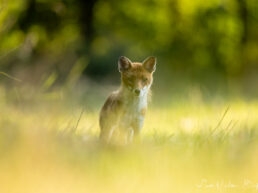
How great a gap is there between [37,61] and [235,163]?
12.9 metres

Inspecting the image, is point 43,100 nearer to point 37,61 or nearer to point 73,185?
point 73,185

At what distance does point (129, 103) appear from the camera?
5.45m

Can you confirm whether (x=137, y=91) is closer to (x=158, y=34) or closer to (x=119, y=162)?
(x=119, y=162)

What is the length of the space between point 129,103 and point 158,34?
1292cm

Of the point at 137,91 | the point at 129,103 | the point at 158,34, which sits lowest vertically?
the point at 158,34

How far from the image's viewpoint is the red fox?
535 centimetres

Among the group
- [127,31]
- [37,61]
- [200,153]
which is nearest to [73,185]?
[200,153]

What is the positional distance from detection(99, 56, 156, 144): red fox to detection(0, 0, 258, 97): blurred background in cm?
1138

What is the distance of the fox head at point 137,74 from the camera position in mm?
5387

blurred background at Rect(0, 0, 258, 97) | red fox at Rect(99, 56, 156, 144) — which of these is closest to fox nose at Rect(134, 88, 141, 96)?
red fox at Rect(99, 56, 156, 144)

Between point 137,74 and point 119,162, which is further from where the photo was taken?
point 137,74

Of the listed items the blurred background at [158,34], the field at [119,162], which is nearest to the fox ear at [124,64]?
the field at [119,162]

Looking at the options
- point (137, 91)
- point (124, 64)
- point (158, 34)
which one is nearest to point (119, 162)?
point (137, 91)

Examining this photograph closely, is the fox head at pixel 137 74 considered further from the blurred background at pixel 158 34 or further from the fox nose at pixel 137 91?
the blurred background at pixel 158 34
